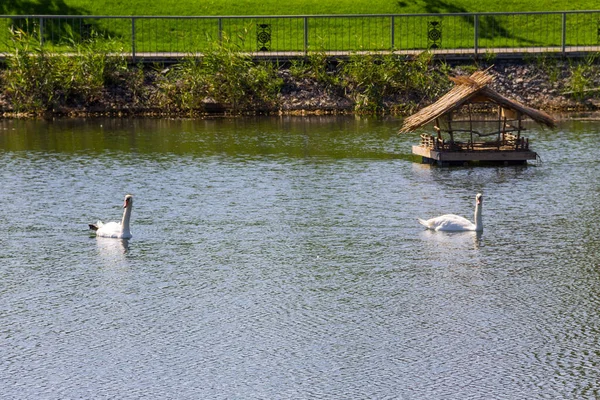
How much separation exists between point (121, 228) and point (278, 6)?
1164 inches

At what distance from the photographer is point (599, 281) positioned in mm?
19234

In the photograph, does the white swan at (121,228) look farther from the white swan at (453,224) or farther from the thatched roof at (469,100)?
the thatched roof at (469,100)

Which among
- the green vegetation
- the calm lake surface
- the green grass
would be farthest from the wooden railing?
the green vegetation

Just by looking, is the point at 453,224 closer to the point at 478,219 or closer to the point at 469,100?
the point at 478,219

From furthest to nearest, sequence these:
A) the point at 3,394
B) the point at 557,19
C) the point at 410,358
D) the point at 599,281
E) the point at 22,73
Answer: the point at 557,19 < the point at 22,73 < the point at 599,281 < the point at 410,358 < the point at 3,394

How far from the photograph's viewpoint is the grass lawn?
164 feet

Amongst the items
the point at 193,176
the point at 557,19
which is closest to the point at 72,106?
the point at 193,176

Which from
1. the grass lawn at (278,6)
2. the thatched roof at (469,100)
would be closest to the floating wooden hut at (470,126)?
the thatched roof at (469,100)

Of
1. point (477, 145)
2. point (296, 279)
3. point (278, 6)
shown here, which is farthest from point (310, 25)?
point (296, 279)

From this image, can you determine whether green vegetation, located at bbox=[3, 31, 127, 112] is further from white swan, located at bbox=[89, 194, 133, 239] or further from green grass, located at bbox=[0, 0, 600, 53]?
white swan, located at bbox=[89, 194, 133, 239]

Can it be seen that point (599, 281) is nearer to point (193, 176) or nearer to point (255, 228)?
point (255, 228)

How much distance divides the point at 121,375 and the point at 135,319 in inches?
99.6

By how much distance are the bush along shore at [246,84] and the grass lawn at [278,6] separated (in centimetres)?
504

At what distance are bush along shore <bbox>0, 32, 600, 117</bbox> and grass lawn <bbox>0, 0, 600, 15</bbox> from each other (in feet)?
16.5
